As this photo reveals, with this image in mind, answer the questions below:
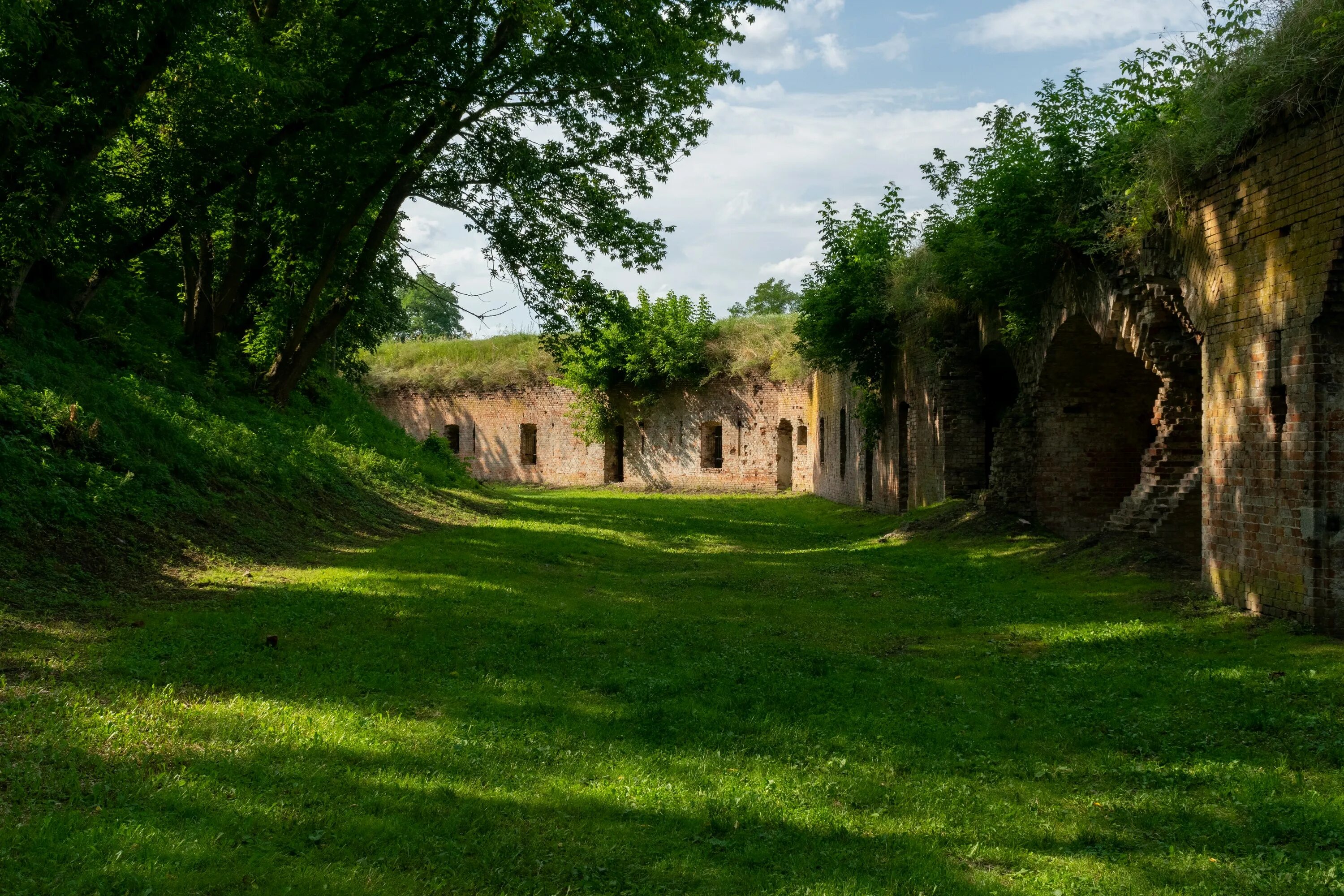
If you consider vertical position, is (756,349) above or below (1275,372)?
above

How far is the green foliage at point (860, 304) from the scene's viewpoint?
19344 millimetres

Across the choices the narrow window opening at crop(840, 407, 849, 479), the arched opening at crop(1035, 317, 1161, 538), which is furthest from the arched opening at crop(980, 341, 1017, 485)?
the narrow window opening at crop(840, 407, 849, 479)

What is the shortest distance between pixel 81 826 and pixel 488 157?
→ 13.4 meters

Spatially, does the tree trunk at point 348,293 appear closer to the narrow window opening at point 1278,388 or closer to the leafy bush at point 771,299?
the narrow window opening at point 1278,388

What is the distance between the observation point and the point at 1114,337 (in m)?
11.5

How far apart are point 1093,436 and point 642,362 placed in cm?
1996

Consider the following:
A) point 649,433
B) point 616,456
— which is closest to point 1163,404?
point 649,433

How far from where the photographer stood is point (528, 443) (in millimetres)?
36750

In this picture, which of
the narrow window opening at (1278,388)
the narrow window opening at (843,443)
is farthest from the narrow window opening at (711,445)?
the narrow window opening at (1278,388)

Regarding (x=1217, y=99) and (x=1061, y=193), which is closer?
(x=1217, y=99)

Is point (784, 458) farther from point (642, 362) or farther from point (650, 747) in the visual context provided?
point (650, 747)

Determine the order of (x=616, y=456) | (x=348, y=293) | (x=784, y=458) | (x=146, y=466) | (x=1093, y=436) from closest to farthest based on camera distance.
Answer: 1. (x=146, y=466)
2. (x=1093, y=436)
3. (x=348, y=293)
4. (x=784, y=458)
5. (x=616, y=456)

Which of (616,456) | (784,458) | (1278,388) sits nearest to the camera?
(1278,388)

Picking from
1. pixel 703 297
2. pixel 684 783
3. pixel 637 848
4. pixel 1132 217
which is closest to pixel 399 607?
pixel 684 783
